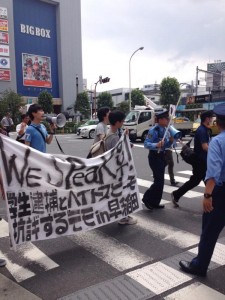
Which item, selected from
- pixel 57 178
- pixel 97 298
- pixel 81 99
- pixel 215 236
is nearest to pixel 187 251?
pixel 215 236

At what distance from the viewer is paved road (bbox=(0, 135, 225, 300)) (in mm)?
3254

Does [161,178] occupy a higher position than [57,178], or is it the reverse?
[57,178]

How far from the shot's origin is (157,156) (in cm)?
582

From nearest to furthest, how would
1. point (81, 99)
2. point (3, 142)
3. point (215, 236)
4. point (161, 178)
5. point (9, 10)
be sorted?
point (215, 236) < point (3, 142) < point (161, 178) < point (9, 10) < point (81, 99)

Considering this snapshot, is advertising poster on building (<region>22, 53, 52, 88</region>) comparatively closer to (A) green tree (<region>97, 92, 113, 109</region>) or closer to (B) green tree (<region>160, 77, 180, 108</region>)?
(A) green tree (<region>97, 92, 113, 109</region>)

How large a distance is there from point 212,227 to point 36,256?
6.90ft

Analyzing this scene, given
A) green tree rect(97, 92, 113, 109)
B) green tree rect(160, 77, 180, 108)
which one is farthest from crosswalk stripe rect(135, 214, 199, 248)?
green tree rect(97, 92, 113, 109)

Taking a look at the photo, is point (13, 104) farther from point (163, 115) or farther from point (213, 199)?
point (213, 199)

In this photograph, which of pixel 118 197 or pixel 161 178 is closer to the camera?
pixel 118 197

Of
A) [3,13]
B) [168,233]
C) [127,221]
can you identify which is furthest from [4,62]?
[168,233]

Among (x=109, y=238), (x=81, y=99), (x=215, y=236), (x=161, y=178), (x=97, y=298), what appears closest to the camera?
(x=97, y=298)

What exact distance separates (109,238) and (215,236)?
170 cm

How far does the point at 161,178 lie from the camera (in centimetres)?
580

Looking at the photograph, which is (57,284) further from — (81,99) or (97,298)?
(81,99)
